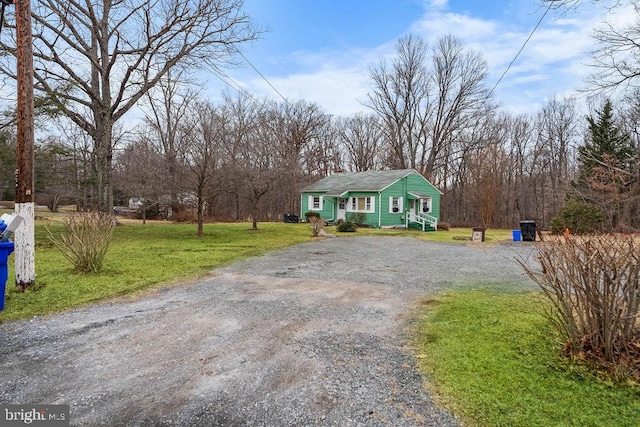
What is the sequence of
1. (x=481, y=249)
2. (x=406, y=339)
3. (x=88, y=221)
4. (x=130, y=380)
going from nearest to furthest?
1. (x=130, y=380)
2. (x=406, y=339)
3. (x=88, y=221)
4. (x=481, y=249)

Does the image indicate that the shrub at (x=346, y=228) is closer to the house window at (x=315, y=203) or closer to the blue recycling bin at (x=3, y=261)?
the house window at (x=315, y=203)

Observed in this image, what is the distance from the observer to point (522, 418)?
2.21 metres

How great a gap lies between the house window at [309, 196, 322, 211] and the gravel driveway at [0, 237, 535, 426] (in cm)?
1915

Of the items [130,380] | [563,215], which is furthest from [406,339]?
[563,215]

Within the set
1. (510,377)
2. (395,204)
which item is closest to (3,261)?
(510,377)

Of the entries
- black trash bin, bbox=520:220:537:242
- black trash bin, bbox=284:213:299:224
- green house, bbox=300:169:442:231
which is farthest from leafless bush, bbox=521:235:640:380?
black trash bin, bbox=284:213:299:224

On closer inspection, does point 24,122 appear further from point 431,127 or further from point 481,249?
point 431,127

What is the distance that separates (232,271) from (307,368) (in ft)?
15.9

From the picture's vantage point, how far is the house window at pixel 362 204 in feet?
71.5

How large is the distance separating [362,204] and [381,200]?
1403 millimetres

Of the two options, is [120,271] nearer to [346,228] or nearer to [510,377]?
[510,377]

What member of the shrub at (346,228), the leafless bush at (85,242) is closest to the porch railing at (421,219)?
the shrub at (346,228)

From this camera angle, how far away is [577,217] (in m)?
15.2

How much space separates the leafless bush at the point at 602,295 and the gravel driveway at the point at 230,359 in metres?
1.44
